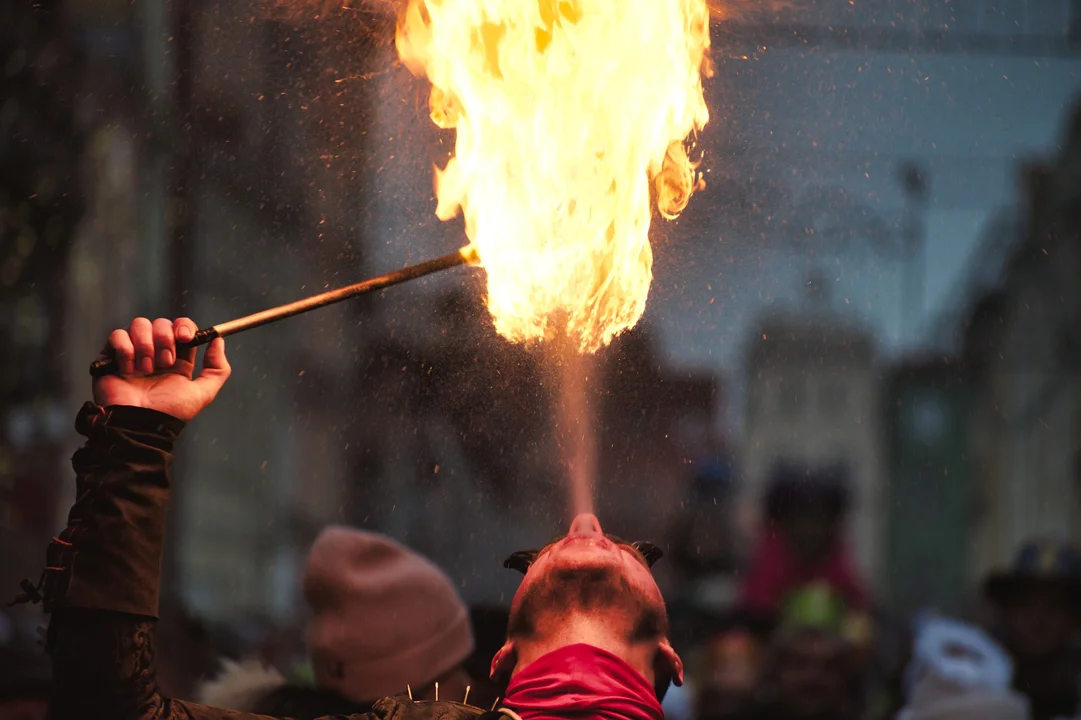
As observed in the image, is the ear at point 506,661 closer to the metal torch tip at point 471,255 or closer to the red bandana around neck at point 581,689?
the red bandana around neck at point 581,689

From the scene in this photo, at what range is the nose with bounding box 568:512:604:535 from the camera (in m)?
2.87

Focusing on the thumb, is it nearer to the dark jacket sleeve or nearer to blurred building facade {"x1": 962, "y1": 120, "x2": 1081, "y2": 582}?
the dark jacket sleeve

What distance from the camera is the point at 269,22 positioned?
6.19 meters

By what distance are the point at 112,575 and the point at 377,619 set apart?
138cm

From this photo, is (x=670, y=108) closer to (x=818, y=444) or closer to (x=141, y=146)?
(x=141, y=146)

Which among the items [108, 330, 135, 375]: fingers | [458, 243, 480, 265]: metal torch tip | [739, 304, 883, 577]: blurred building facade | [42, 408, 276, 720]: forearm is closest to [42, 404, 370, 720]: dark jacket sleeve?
[42, 408, 276, 720]: forearm

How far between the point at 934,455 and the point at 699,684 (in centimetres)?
4526

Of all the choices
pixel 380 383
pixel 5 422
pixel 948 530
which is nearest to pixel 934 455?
pixel 948 530

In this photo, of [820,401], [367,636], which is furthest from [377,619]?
[820,401]

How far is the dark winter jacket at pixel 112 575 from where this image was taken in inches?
87.1

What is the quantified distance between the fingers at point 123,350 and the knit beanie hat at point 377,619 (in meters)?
1.33

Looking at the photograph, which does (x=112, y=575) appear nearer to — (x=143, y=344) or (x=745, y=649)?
(x=143, y=344)

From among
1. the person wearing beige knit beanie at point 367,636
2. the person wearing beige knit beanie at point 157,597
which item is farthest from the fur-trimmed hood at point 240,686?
the person wearing beige knit beanie at point 157,597

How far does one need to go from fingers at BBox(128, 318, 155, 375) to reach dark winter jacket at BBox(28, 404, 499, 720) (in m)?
0.13
